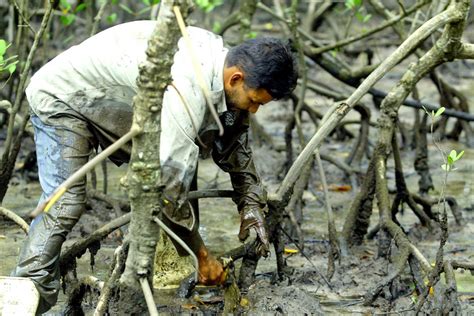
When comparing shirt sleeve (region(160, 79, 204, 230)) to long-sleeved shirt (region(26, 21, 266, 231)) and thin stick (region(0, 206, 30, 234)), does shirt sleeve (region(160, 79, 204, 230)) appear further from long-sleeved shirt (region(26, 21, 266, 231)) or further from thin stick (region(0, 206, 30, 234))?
thin stick (region(0, 206, 30, 234))

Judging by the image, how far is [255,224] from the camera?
16.4 feet

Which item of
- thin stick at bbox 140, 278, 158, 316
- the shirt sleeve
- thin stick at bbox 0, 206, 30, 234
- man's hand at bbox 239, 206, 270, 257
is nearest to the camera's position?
thin stick at bbox 140, 278, 158, 316

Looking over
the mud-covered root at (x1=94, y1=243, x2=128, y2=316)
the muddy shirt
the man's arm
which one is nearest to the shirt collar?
the muddy shirt

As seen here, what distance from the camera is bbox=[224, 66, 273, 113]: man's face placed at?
4.38 meters

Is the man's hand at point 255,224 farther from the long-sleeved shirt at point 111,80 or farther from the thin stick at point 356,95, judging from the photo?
the long-sleeved shirt at point 111,80

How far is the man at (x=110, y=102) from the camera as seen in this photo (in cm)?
432

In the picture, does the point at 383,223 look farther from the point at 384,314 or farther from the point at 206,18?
the point at 206,18

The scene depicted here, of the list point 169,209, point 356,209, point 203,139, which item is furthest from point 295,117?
point 169,209

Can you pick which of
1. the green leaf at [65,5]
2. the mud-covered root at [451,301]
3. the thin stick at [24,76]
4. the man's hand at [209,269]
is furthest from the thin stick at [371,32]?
the man's hand at [209,269]

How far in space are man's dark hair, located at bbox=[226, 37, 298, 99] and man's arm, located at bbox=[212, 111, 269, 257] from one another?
578 mm

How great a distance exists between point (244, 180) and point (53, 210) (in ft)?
3.60

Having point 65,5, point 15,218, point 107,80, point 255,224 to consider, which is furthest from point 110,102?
point 65,5

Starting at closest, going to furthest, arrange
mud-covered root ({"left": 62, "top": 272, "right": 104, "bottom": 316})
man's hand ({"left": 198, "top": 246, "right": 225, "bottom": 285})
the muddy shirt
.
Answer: the muddy shirt
man's hand ({"left": 198, "top": 246, "right": 225, "bottom": 285})
mud-covered root ({"left": 62, "top": 272, "right": 104, "bottom": 316})

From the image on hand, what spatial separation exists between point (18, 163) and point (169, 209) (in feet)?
15.7
